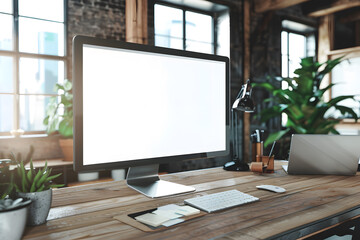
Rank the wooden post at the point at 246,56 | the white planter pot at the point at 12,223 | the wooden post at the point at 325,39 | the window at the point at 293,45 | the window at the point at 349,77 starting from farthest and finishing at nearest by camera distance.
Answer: the wooden post at the point at 325,39 → the window at the point at 293,45 → the window at the point at 349,77 → the wooden post at the point at 246,56 → the white planter pot at the point at 12,223

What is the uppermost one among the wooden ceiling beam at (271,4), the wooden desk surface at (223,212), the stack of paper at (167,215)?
the wooden ceiling beam at (271,4)

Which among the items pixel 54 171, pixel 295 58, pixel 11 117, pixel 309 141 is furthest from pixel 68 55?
pixel 295 58

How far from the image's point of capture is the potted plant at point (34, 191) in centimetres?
81

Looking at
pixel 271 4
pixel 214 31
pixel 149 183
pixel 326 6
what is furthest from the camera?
pixel 326 6

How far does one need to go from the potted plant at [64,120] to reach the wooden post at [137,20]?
0.94 metres

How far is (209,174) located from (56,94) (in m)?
2.51

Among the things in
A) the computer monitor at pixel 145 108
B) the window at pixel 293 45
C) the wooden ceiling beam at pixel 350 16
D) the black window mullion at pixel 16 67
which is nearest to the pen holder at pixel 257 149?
the computer monitor at pixel 145 108

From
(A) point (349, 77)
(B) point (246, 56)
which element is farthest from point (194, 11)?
(A) point (349, 77)

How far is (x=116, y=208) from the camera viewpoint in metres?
0.98

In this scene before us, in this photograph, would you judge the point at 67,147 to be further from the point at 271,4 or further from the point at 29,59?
the point at 271,4

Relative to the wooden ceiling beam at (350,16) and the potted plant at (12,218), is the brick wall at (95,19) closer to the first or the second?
the potted plant at (12,218)

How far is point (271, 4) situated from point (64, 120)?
351 centimetres

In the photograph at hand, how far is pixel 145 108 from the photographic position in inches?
45.4

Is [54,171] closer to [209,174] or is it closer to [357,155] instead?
[209,174]
